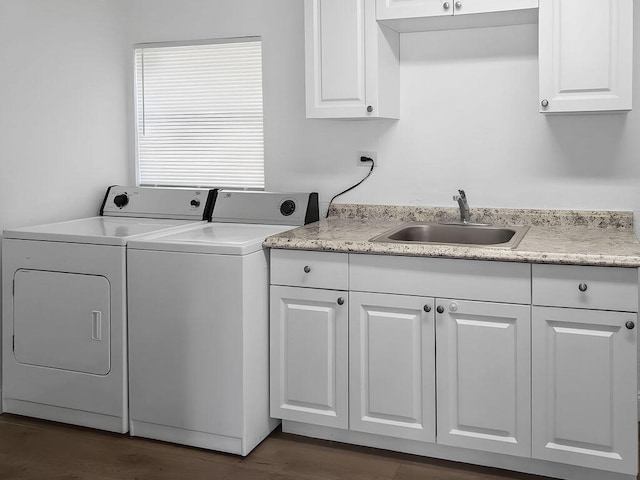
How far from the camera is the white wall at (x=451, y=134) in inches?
123

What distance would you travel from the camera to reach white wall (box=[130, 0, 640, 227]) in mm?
3121

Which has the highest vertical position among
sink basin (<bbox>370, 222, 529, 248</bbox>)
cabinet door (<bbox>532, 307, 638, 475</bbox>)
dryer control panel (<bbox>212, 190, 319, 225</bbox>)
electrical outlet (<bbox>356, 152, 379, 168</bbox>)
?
electrical outlet (<bbox>356, 152, 379, 168</bbox>)

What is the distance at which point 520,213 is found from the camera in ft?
10.6

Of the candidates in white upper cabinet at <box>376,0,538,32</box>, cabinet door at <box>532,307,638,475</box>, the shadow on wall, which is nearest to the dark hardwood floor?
cabinet door at <box>532,307,638,475</box>

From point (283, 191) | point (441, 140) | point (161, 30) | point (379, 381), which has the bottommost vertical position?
point (379, 381)

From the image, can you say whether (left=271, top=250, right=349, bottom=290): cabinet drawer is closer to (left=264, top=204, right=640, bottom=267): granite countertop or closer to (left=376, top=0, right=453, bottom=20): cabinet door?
(left=264, top=204, right=640, bottom=267): granite countertop

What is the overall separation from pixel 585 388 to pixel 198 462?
1.50m

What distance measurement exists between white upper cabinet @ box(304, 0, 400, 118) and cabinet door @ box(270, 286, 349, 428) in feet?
2.86

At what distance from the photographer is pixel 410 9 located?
3.01 m

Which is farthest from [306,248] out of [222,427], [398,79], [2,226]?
[2,226]

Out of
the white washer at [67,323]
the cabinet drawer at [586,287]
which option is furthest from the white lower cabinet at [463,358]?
the white washer at [67,323]

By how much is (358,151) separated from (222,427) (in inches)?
58.5

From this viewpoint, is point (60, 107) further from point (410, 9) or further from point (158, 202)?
point (410, 9)

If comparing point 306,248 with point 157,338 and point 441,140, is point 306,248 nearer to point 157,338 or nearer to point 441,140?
point 157,338
